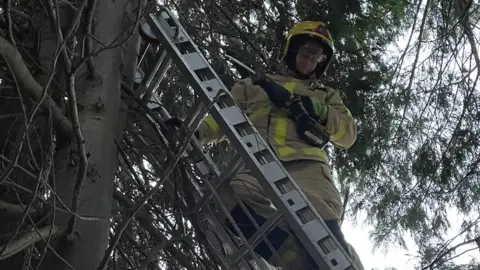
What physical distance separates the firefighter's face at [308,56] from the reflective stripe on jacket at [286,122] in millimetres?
69

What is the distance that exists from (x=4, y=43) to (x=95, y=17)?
0.77 meters

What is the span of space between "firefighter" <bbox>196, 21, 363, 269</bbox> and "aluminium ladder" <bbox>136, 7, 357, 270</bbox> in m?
0.12

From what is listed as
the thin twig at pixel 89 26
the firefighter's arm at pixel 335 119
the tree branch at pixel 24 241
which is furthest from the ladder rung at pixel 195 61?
the tree branch at pixel 24 241

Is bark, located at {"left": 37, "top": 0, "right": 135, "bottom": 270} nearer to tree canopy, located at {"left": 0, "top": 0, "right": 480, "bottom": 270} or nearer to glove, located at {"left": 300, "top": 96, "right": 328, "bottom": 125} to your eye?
tree canopy, located at {"left": 0, "top": 0, "right": 480, "bottom": 270}

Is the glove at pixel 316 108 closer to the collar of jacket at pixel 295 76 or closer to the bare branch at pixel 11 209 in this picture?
the collar of jacket at pixel 295 76

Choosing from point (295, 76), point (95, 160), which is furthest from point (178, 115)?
point (95, 160)

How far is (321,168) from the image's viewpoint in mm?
3246

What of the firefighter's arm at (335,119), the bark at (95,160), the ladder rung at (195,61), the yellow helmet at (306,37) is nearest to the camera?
the bark at (95,160)

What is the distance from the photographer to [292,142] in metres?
3.25

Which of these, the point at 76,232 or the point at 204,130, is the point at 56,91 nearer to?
the point at 76,232

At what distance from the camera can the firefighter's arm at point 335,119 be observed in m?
3.20

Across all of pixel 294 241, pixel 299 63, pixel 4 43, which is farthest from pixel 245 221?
pixel 4 43

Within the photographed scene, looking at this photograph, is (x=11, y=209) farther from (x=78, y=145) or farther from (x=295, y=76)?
(x=295, y=76)

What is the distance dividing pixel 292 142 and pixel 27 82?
1.42m
